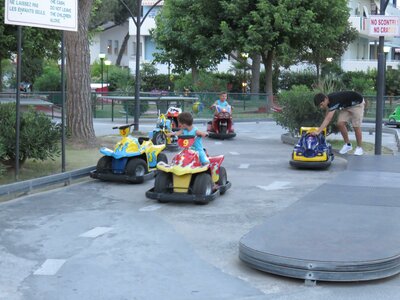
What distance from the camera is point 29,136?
35.7 ft

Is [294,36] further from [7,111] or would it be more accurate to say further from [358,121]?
[7,111]

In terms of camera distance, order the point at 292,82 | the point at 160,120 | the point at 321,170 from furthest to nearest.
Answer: the point at 292,82
the point at 160,120
the point at 321,170

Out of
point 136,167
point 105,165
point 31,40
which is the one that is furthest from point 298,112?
point 31,40

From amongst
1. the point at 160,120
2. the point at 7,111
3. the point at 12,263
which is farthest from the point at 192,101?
the point at 12,263

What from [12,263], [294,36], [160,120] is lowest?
[12,263]

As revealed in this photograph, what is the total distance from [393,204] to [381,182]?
187 cm

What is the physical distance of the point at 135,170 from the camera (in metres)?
11.0

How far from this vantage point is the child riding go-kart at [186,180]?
9.17 meters

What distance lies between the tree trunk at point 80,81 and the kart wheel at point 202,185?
6.92 meters

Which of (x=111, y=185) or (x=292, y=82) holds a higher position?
(x=292, y=82)

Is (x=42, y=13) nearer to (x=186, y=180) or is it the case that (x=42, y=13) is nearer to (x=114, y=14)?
(x=186, y=180)

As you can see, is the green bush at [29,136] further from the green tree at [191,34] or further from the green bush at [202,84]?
the green bush at [202,84]

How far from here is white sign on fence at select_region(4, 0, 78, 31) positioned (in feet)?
32.8

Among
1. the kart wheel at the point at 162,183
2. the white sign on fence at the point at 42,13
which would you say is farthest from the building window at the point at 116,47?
the kart wheel at the point at 162,183
